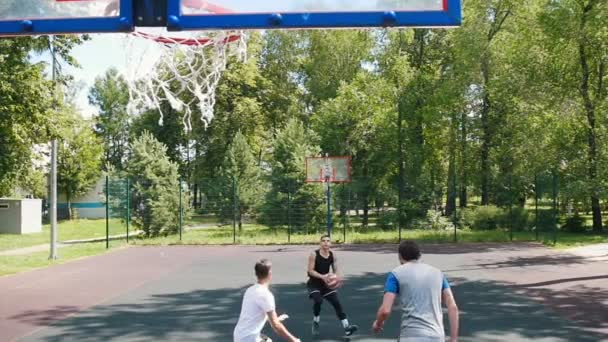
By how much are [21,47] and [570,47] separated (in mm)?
23378

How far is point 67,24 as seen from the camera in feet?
17.1

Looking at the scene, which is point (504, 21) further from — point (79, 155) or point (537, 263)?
point (79, 155)

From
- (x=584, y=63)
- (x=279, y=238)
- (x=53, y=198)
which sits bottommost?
(x=279, y=238)

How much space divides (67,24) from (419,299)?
3.83m

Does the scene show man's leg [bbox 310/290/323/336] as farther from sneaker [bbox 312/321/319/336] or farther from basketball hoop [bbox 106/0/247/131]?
basketball hoop [bbox 106/0/247/131]

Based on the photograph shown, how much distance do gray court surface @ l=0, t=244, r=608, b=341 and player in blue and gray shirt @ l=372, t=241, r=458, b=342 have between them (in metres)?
4.29

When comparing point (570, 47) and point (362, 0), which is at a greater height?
point (570, 47)

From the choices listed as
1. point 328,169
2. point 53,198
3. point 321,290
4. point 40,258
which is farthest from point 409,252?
point 328,169

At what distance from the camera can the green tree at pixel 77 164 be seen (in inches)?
1953

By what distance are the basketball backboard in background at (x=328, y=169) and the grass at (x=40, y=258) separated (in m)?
9.31

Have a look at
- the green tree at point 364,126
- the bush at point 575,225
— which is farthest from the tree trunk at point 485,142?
the bush at point 575,225

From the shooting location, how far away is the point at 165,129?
4703 cm

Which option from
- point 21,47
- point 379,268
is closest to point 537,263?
point 379,268

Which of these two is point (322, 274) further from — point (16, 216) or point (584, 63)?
point (16, 216)
